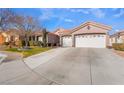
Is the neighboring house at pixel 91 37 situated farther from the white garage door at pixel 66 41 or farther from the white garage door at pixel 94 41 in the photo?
the white garage door at pixel 66 41

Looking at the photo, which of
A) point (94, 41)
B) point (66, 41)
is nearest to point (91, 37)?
point (94, 41)

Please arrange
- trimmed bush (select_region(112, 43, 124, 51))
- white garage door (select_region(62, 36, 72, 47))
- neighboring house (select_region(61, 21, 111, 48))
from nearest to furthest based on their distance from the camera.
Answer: trimmed bush (select_region(112, 43, 124, 51)), neighboring house (select_region(61, 21, 111, 48)), white garage door (select_region(62, 36, 72, 47))

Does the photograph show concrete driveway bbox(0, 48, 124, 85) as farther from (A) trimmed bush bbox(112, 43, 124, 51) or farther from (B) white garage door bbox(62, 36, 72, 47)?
(B) white garage door bbox(62, 36, 72, 47)

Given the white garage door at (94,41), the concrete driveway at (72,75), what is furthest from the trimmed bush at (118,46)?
the concrete driveway at (72,75)

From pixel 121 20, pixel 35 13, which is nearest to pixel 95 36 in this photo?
pixel 121 20

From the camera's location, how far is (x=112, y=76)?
6887mm

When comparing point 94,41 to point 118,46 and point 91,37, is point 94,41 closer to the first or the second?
point 91,37

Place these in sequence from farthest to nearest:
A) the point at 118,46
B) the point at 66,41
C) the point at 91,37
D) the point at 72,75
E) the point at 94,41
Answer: the point at 66,41, the point at 91,37, the point at 94,41, the point at 118,46, the point at 72,75

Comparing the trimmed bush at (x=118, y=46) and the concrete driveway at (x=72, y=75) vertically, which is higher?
the trimmed bush at (x=118, y=46)

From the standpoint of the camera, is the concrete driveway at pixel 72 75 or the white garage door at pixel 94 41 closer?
the concrete driveway at pixel 72 75

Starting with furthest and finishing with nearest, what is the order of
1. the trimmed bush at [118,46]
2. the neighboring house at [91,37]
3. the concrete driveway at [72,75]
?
the neighboring house at [91,37], the trimmed bush at [118,46], the concrete driveway at [72,75]

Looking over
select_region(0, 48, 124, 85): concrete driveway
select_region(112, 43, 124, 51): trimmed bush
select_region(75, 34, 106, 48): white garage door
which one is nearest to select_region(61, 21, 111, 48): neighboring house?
select_region(75, 34, 106, 48): white garage door
